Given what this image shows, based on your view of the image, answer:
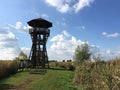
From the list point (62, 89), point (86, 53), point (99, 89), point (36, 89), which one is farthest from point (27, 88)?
point (86, 53)

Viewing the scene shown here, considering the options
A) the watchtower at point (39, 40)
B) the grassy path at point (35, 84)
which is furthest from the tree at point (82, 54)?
the grassy path at point (35, 84)

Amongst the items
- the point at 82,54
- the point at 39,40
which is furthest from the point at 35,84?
the point at 82,54

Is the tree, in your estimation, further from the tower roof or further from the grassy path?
the grassy path

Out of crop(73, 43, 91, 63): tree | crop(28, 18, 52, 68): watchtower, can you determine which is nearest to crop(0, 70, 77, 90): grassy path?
crop(28, 18, 52, 68): watchtower

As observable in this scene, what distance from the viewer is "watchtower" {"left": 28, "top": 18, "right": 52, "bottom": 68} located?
2307 inches

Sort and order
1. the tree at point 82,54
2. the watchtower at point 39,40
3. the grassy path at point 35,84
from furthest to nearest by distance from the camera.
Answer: the tree at point 82,54
the watchtower at point 39,40
the grassy path at point 35,84

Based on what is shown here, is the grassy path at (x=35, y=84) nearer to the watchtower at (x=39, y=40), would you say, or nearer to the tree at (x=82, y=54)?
the watchtower at (x=39, y=40)

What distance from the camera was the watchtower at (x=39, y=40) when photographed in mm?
58594

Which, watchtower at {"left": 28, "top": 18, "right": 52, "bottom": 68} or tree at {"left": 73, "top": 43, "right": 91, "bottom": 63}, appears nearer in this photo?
watchtower at {"left": 28, "top": 18, "right": 52, "bottom": 68}

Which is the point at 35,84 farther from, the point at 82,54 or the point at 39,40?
the point at 82,54

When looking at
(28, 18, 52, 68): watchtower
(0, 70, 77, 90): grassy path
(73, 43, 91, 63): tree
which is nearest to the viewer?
(0, 70, 77, 90): grassy path

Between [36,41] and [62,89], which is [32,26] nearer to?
[36,41]

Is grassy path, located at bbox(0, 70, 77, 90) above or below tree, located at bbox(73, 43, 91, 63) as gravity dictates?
below

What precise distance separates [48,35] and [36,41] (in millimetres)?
3061
